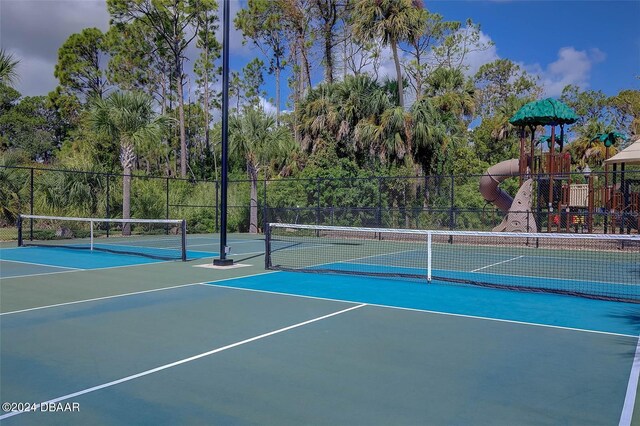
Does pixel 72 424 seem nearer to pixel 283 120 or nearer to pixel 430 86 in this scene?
pixel 430 86

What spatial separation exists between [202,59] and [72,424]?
4653cm

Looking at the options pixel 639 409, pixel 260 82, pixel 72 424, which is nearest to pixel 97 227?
pixel 72 424

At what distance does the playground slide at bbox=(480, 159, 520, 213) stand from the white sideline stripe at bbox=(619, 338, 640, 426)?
65.4ft

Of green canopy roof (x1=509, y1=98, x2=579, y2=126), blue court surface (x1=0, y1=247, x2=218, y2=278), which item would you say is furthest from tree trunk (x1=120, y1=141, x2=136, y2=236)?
green canopy roof (x1=509, y1=98, x2=579, y2=126)

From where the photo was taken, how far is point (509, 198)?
86.8ft

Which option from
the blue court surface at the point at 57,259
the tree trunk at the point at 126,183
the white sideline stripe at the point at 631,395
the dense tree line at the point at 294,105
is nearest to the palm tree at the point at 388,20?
the dense tree line at the point at 294,105

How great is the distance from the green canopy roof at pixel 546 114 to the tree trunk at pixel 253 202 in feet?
41.6

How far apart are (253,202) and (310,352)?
22.5 m

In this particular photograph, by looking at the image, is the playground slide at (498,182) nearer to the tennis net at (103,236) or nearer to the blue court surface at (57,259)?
the blue court surface at (57,259)

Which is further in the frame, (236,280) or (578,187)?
(578,187)

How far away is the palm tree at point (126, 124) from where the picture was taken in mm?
25219

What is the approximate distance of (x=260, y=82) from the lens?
52781 mm

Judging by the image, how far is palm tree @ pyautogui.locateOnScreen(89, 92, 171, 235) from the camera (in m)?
25.2

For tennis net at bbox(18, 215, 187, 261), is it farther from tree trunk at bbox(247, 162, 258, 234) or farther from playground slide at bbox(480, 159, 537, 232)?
playground slide at bbox(480, 159, 537, 232)
